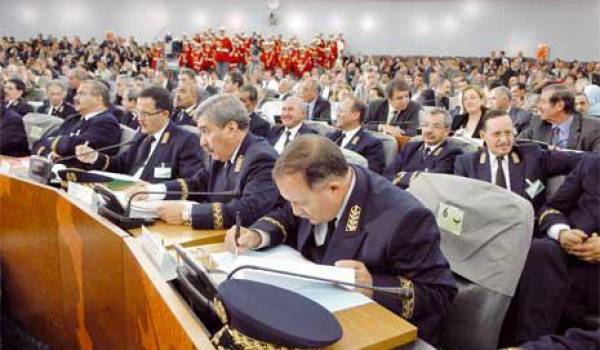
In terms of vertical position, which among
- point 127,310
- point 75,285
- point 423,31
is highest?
point 423,31

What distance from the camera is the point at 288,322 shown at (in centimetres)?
97

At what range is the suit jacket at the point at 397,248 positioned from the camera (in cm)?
138

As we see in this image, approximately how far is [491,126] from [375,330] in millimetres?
2040

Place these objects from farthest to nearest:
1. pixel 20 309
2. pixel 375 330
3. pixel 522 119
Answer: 1. pixel 522 119
2. pixel 20 309
3. pixel 375 330

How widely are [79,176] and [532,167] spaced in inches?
90.0

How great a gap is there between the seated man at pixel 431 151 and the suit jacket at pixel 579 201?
3.30ft

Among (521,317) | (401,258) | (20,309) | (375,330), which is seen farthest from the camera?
(20,309)

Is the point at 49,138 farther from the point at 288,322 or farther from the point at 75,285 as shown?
the point at 288,322

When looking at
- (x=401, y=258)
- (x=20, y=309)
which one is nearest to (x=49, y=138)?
(x=20, y=309)

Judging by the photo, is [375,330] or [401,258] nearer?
[375,330]

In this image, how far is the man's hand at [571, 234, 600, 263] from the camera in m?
2.11

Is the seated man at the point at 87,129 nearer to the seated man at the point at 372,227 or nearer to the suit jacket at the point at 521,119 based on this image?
the seated man at the point at 372,227

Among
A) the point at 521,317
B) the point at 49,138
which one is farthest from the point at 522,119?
the point at 49,138

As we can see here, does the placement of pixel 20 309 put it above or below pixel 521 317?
below
